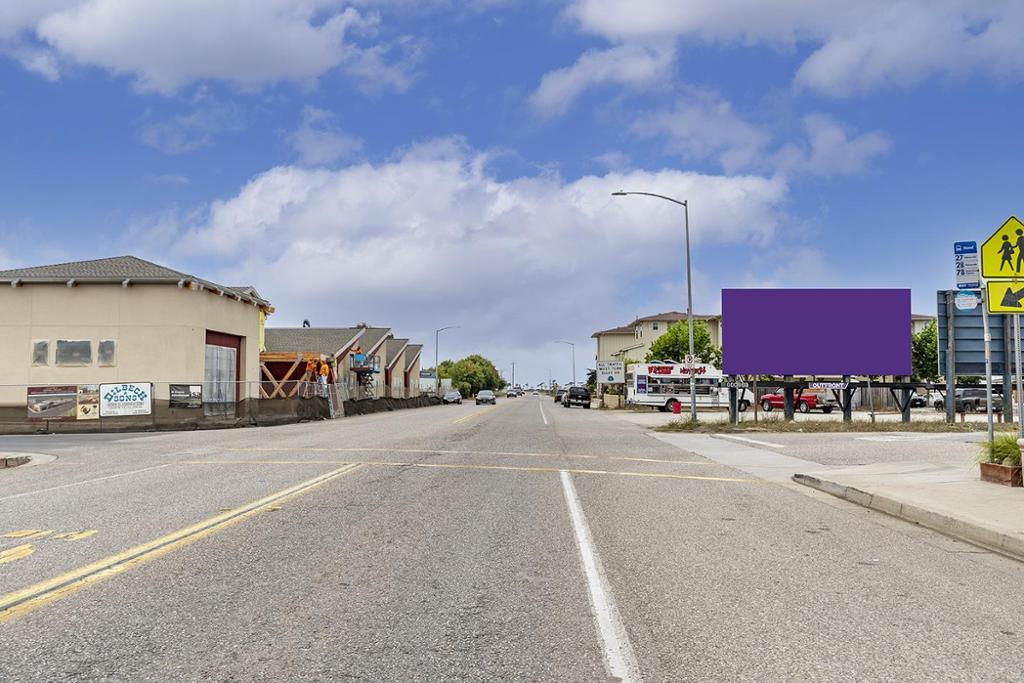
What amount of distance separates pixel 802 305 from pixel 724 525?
21569mm

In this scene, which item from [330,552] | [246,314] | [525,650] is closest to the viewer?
[525,650]

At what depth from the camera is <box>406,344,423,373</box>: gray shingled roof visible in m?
97.6

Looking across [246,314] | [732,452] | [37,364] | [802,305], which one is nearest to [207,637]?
[732,452]

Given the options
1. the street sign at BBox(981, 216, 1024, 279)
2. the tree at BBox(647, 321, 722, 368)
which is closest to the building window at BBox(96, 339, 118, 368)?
the street sign at BBox(981, 216, 1024, 279)

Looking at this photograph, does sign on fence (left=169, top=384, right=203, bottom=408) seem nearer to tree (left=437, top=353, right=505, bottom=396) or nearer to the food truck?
the food truck

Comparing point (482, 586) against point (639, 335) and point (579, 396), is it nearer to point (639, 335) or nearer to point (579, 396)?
point (579, 396)

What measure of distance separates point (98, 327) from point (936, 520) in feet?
112

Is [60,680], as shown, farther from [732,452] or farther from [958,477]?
[732,452]

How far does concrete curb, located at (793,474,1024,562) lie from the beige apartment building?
81944 millimetres

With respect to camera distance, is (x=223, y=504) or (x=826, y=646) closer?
(x=826, y=646)

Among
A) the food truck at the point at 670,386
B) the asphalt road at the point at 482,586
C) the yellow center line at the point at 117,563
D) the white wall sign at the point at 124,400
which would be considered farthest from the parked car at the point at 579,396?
the yellow center line at the point at 117,563

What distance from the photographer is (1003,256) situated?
1191 cm

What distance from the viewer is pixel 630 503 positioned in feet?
35.5

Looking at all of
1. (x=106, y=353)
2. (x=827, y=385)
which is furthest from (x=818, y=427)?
(x=106, y=353)
